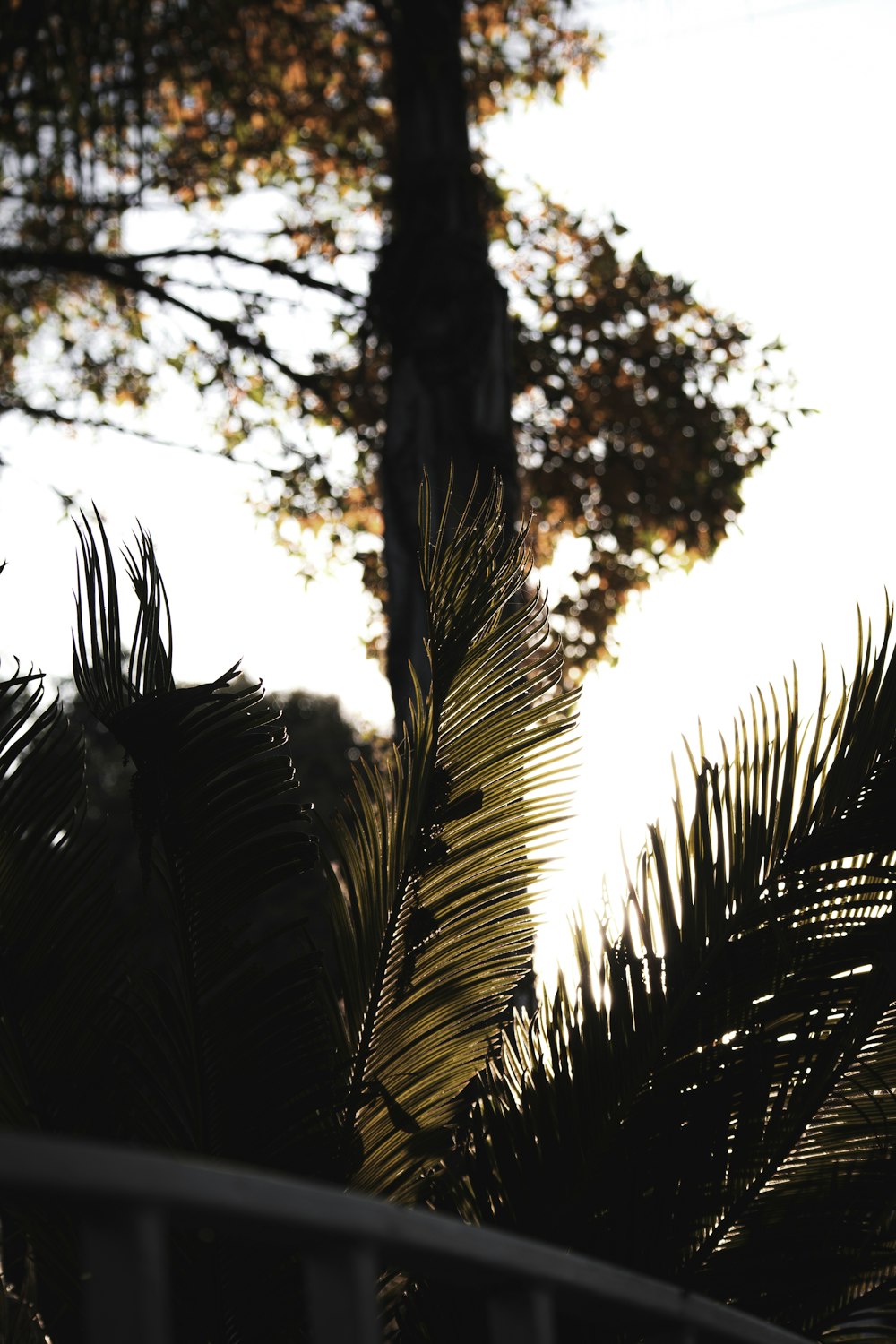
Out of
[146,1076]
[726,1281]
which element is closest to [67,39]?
[146,1076]

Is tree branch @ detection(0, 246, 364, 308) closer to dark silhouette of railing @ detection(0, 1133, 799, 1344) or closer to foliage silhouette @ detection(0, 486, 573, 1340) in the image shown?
foliage silhouette @ detection(0, 486, 573, 1340)

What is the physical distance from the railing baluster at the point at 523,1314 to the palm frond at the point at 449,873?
1.39 meters

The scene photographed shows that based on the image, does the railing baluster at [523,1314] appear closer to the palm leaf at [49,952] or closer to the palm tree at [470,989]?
the palm tree at [470,989]

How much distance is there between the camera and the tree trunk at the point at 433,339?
5.12 meters

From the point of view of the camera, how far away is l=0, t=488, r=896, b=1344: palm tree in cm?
257

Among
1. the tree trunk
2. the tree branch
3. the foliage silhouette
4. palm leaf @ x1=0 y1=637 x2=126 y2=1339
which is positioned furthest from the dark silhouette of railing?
the tree branch

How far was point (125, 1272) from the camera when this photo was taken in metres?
0.96

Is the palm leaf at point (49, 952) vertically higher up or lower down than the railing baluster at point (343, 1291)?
higher up

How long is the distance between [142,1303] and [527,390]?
845 centimetres

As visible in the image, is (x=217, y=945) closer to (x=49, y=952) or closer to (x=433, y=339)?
(x=49, y=952)

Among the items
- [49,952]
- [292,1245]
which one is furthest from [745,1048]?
[292,1245]

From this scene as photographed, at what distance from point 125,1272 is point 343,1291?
240 mm

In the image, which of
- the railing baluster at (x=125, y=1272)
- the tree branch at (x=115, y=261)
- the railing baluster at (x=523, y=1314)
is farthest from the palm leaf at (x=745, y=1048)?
the tree branch at (x=115, y=261)

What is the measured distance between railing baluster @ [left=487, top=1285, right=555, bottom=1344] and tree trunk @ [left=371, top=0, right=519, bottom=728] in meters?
3.43
